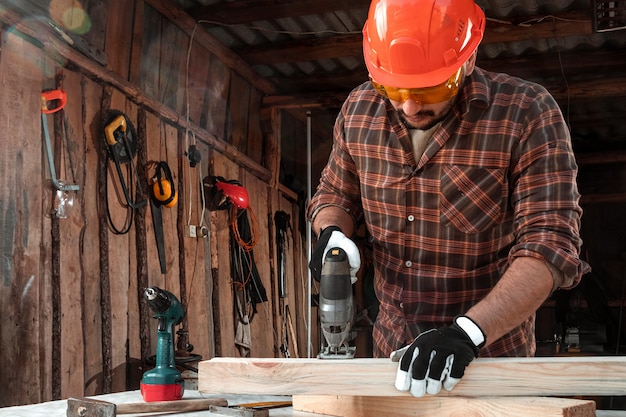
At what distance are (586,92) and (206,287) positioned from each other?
14.4ft

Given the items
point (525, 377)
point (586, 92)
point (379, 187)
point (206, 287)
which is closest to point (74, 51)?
point (206, 287)

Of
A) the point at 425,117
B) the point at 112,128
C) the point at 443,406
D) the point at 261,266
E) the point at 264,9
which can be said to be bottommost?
the point at 443,406

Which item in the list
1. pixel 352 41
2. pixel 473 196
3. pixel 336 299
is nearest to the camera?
pixel 336 299

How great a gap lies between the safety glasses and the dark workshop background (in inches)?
83.2

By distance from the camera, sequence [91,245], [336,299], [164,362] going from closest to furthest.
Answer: [336,299], [164,362], [91,245]

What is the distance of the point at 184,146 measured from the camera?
671cm

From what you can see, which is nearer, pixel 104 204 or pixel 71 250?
pixel 71 250

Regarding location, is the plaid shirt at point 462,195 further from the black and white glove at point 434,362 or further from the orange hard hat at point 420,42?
the black and white glove at point 434,362

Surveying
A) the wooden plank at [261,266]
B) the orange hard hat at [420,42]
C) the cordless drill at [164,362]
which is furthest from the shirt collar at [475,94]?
the wooden plank at [261,266]

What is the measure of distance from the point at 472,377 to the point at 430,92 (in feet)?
3.04

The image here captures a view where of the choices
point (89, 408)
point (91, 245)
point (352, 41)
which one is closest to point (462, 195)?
point (89, 408)

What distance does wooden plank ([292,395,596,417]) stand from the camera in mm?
1904

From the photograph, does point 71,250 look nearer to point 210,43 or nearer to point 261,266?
point 210,43

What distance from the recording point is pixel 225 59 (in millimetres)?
7465
